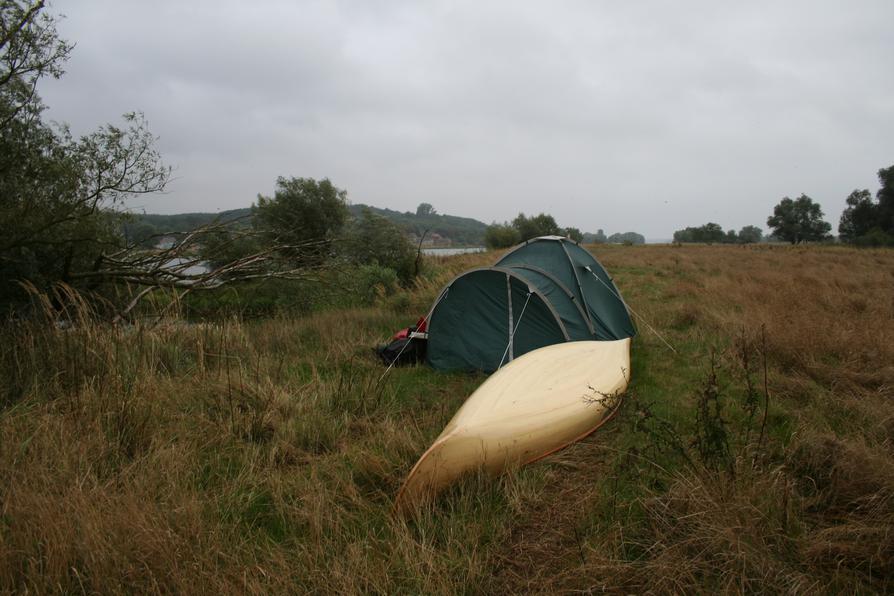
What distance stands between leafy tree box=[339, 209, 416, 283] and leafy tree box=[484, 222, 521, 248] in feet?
110

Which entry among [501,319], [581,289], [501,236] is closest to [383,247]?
[581,289]

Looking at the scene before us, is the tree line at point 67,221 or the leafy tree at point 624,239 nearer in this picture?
the tree line at point 67,221

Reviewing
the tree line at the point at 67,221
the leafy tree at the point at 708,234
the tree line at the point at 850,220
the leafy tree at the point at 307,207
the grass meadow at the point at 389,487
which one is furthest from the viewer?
the leafy tree at the point at 708,234

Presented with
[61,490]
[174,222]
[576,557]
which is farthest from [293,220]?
[576,557]

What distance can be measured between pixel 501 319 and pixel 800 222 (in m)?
67.8

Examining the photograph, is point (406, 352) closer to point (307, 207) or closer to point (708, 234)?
point (307, 207)

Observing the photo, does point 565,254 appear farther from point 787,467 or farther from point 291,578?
point 291,578

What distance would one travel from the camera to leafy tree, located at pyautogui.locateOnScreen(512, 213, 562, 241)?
5569cm

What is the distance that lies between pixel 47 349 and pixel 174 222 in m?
7.74

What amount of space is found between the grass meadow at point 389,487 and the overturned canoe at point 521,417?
0.14 meters

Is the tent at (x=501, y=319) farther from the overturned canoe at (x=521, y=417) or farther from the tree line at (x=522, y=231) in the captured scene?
the tree line at (x=522, y=231)

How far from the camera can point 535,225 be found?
5728cm

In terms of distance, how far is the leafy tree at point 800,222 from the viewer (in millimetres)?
53406

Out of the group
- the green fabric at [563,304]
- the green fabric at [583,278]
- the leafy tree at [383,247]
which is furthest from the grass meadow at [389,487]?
the leafy tree at [383,247]
